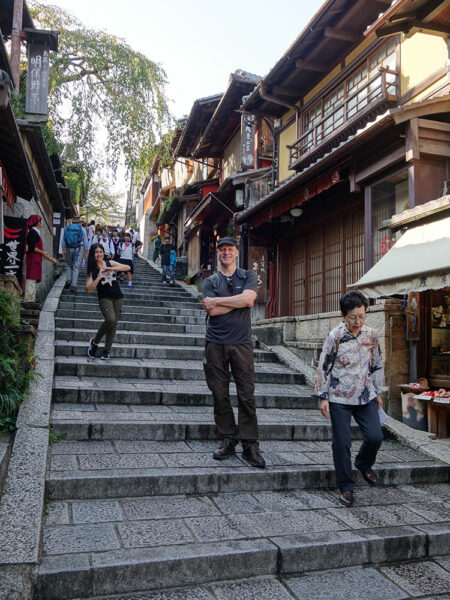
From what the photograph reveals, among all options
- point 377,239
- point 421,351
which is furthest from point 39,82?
point 421,351

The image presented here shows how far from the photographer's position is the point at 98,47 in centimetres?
1738

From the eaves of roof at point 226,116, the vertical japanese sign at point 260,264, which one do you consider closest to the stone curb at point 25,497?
the vertical japanese sign at point 260,264

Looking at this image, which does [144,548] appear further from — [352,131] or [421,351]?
[352,131]

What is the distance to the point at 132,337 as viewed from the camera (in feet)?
31.3

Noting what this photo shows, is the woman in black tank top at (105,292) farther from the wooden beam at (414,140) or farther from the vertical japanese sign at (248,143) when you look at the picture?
the vertical japanese sign at (248,143)

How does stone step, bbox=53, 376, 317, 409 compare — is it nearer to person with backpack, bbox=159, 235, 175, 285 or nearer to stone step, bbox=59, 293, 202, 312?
stone step, bbox=59, 293, 202, 312

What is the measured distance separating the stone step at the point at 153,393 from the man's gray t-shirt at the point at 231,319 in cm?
179

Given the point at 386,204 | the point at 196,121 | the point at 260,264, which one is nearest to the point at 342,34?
the point at 386,204

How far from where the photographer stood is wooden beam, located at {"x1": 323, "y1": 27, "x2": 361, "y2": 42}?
448 inches

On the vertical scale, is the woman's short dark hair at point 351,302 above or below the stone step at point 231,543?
above

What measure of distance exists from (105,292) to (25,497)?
15.3 ft

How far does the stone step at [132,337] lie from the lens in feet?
29.2

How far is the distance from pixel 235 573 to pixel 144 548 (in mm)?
620

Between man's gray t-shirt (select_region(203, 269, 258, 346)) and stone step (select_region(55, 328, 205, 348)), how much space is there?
454 centimetres
